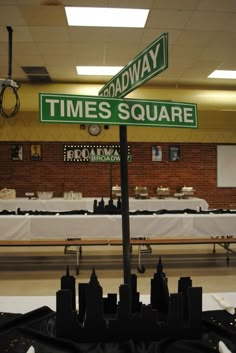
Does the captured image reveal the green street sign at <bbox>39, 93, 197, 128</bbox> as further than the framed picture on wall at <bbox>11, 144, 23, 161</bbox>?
No

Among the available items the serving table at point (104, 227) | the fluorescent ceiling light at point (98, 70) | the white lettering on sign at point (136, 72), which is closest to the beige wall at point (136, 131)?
the fluorescent ceiling light at point (98, 70)

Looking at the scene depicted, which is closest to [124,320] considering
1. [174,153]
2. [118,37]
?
[118,37]

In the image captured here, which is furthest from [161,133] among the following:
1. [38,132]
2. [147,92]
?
[38,132]

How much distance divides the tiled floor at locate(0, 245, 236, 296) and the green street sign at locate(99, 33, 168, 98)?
309 cm

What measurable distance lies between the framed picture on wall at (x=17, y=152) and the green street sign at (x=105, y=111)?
890 cm

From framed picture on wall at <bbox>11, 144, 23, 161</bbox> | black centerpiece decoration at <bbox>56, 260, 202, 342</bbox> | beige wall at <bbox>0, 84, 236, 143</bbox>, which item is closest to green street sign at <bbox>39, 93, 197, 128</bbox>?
black centerpiece decoration at <bbox>56, 260, 202, 342</bbox>

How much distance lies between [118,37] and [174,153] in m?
5.09

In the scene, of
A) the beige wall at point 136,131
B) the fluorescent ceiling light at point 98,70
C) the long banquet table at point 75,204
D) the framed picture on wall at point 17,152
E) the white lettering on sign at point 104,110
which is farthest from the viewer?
the framed picture on wall at point 17,152

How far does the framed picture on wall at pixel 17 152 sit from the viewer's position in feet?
32.1

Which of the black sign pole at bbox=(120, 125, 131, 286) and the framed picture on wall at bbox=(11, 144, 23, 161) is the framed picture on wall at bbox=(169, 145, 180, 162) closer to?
the framed picture on wall at bbox=(11, 144, 23, 161)

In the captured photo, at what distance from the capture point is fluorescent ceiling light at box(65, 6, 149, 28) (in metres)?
4.62

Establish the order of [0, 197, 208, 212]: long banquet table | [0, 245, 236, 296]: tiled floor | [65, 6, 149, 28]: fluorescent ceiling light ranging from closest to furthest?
1. [0, 245, 236, 296]: tiled floor
2. [65, 6, 149, 28]: fluorescent ceiling light
3. [0, 197, 208, 212]: long banquet table

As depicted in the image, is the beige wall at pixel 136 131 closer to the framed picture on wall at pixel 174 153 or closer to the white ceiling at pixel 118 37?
the framed picture on wall at pixel 174 153

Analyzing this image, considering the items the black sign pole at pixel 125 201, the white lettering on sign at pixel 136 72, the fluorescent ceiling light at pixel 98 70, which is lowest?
→ the black sign pole at pixel 125 201
